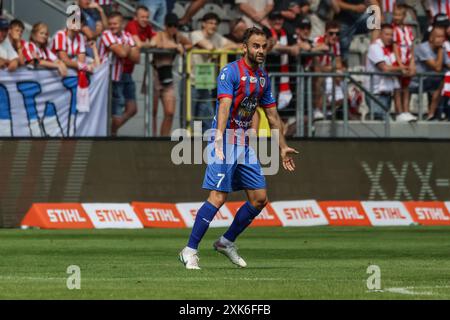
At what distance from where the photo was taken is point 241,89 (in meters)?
15.2

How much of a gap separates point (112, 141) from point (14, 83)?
2.05m

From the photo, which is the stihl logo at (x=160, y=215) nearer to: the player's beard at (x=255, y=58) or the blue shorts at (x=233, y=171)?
the blue shorts at (x=233, y=171)

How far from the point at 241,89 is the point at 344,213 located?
11.4 metres

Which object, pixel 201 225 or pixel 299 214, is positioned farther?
pixel 299 214

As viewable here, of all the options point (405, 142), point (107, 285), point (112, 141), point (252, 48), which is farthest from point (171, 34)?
point (107, 285)

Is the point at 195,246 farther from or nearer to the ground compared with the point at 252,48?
nearer to the ground

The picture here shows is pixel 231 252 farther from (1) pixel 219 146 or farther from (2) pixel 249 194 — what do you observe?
(1) pixel 219 146

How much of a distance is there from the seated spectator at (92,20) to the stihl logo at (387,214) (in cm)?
599

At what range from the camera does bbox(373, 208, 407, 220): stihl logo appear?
86.5 feet

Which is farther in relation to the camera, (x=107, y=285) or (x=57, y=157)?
(x=57, y=157)

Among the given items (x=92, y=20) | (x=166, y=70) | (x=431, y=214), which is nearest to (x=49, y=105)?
(x=92, y=20)

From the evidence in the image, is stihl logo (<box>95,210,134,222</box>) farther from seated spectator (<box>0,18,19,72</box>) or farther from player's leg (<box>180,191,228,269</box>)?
player's leg (<box>180,191,228,269</box>)

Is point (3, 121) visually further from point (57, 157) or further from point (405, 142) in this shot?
point (405, 142)

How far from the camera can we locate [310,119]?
2680 centimetres
